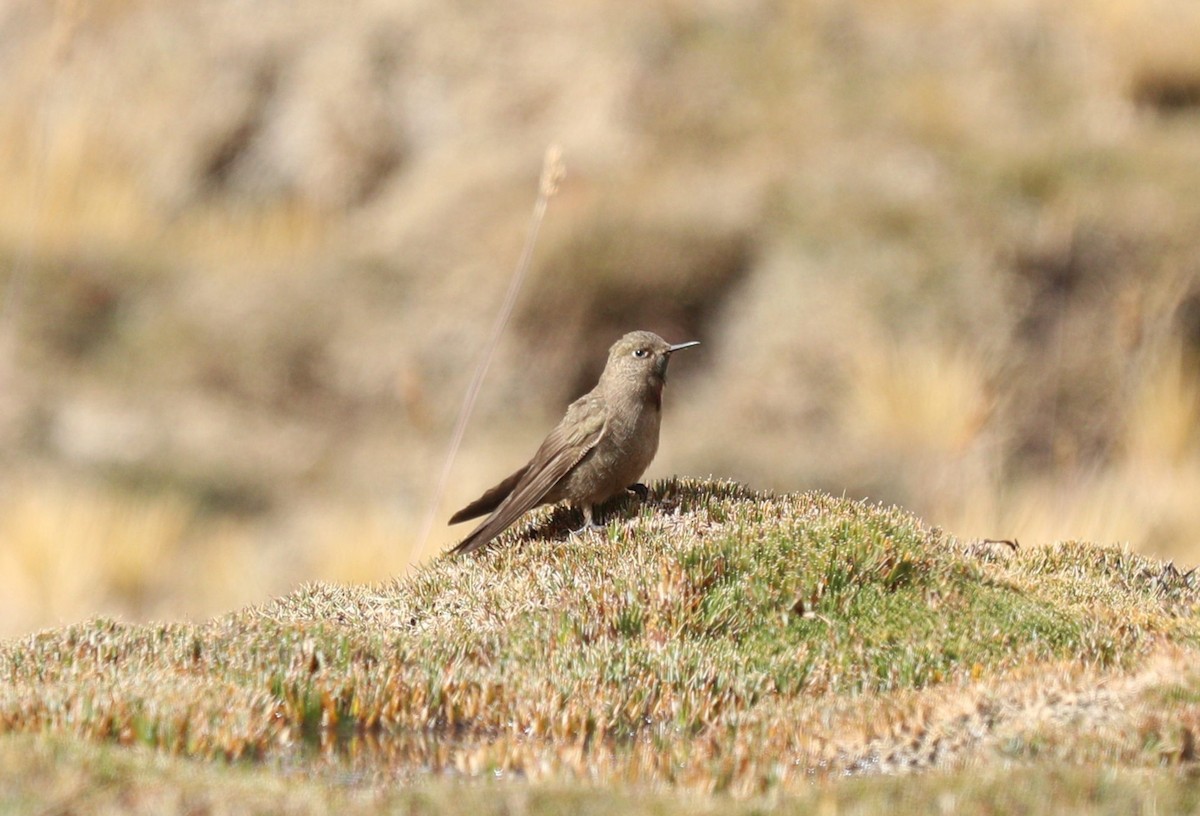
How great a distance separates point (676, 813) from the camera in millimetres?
3609

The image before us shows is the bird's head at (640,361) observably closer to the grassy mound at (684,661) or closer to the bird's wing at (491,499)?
the grassy mound at (684,661)

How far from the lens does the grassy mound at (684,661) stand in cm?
448

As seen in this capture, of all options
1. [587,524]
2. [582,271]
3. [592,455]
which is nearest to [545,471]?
[592,455]

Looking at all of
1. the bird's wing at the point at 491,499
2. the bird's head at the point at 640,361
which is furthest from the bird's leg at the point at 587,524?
the bird's head at the point at 640,361

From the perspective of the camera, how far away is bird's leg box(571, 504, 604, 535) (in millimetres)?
7234

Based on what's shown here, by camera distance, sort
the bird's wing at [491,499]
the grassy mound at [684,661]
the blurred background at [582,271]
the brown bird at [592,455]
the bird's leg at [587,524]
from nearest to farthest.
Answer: the grassy mound at [684,661] < the bird's leg at [587,524] < the brown bird at [592,455] < the bird's wing at [491,499] < the blurred background at [582,271]

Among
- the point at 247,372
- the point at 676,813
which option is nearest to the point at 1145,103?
the point at 247,372

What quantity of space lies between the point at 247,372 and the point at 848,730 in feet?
38.5

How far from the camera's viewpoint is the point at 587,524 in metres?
7.30

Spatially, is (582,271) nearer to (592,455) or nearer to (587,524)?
(592,455)

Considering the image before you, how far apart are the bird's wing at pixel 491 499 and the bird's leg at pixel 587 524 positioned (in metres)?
0.43

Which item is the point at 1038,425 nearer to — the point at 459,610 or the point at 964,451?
the point at 964,451

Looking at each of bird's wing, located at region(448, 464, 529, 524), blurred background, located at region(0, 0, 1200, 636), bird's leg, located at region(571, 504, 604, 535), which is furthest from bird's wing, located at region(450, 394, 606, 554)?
blurred background, located at region(0, 0, 1200, 636)

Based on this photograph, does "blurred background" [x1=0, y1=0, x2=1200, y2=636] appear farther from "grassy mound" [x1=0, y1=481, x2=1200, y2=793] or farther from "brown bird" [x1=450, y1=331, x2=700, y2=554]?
"grassy mound" [x1=0, y1=481, x2=1200, y2=793]
